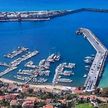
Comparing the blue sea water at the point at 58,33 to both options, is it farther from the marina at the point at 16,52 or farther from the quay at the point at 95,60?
the marina at the point at 16,52

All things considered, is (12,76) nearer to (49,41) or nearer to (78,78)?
(78,78)

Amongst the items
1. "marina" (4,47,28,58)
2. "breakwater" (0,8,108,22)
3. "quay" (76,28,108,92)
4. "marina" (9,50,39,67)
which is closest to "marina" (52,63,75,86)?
"quay" (76,28,108,92)

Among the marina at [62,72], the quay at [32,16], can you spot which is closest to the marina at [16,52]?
the marina at [62,72]

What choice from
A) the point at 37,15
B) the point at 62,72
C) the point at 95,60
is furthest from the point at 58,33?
the point at 62,72

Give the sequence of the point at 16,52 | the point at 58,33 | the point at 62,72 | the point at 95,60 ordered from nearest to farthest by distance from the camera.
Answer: the point at 62,72 < the point at 95,60 < the point at 16,52 < the point at 58,33

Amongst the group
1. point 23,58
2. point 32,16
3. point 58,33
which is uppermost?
point 32,16

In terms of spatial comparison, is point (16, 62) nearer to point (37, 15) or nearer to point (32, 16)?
point (32, 16)

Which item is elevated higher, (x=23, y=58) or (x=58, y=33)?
(x=58, y=33)
